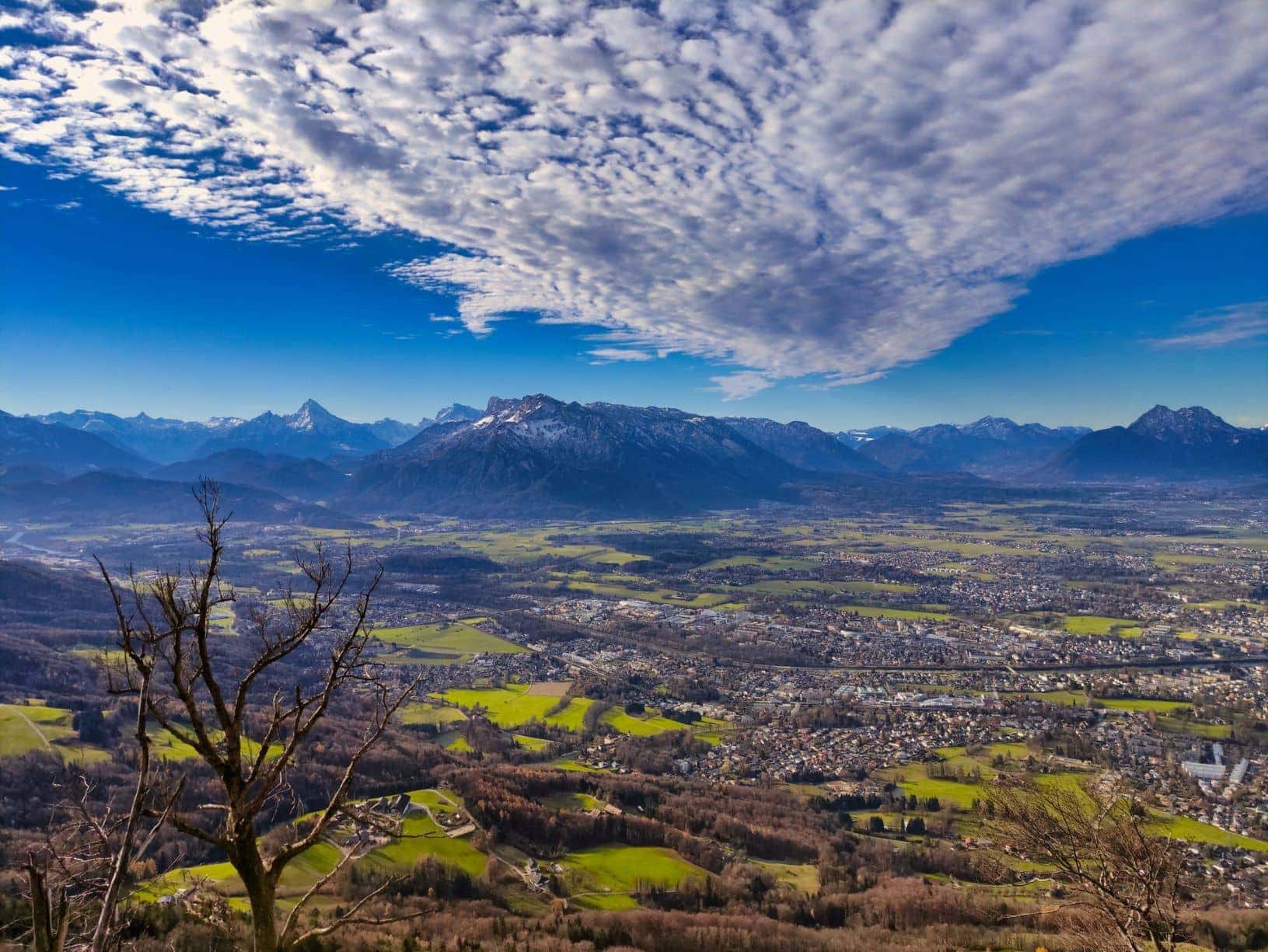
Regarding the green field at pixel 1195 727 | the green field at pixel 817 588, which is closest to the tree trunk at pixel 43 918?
the green field at pixel 1195 727

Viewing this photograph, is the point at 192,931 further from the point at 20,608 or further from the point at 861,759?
the point at 20,608

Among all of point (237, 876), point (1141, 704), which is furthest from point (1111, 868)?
point (1141, 704)

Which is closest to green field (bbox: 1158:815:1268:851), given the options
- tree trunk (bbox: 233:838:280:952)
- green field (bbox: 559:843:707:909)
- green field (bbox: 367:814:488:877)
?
green field (bbox: 559:843:707:909)

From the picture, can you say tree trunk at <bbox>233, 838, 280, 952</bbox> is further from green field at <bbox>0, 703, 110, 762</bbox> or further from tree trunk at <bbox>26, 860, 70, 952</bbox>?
green field at <bbox>0, 703, 110, 762</bbox>

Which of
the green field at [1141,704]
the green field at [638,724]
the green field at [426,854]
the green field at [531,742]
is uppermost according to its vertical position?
the green field at [1141,704]

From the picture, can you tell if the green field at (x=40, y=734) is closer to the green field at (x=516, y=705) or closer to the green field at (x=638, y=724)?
the green field at (x=516, y=705)

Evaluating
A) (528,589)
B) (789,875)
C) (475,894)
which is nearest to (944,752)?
(789,875)

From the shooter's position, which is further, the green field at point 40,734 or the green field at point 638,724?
the green field at point 638,724
